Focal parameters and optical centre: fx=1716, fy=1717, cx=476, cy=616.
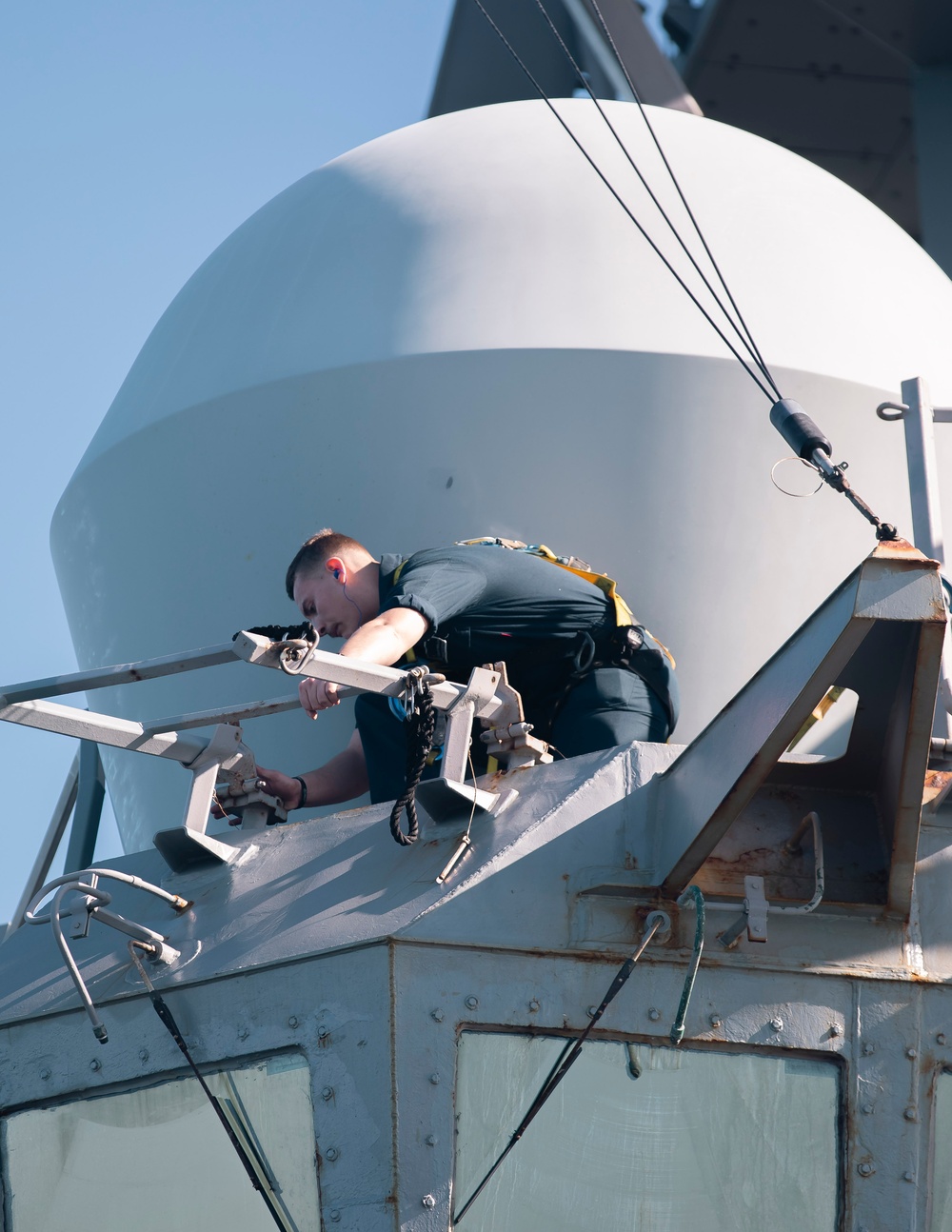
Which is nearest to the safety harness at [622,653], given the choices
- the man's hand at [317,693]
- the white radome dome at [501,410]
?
the white radome dome at [501,410]

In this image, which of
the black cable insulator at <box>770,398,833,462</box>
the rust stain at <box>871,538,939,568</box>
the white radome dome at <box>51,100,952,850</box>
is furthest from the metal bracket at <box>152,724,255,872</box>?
the rust stain at <box>871,538,939,568</box>

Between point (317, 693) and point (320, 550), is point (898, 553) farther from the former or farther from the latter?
point (320, 550)

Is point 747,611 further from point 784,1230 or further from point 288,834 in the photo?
point 784,1230

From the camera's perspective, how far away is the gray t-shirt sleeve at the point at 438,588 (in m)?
4.66

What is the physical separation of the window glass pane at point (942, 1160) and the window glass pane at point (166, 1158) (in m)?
1.40

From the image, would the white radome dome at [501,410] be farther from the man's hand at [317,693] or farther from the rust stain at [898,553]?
the rust stain at [898,553]

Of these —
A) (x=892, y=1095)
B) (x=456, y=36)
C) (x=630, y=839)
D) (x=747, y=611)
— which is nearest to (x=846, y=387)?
(x=747, y=611)

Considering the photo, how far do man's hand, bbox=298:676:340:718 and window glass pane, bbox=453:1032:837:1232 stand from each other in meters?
0.89

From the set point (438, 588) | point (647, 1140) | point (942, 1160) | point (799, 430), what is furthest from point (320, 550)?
point (942, 1160)

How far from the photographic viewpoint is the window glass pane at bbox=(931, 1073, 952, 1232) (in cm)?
388

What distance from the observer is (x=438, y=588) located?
15.7 feet

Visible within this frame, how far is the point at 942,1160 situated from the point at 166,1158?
1.81 metres

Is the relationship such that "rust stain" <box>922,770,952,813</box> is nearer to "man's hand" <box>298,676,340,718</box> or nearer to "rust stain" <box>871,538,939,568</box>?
"rust stain" <box>871,538,939,568</box>

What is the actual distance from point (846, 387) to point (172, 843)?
3.21 metres
